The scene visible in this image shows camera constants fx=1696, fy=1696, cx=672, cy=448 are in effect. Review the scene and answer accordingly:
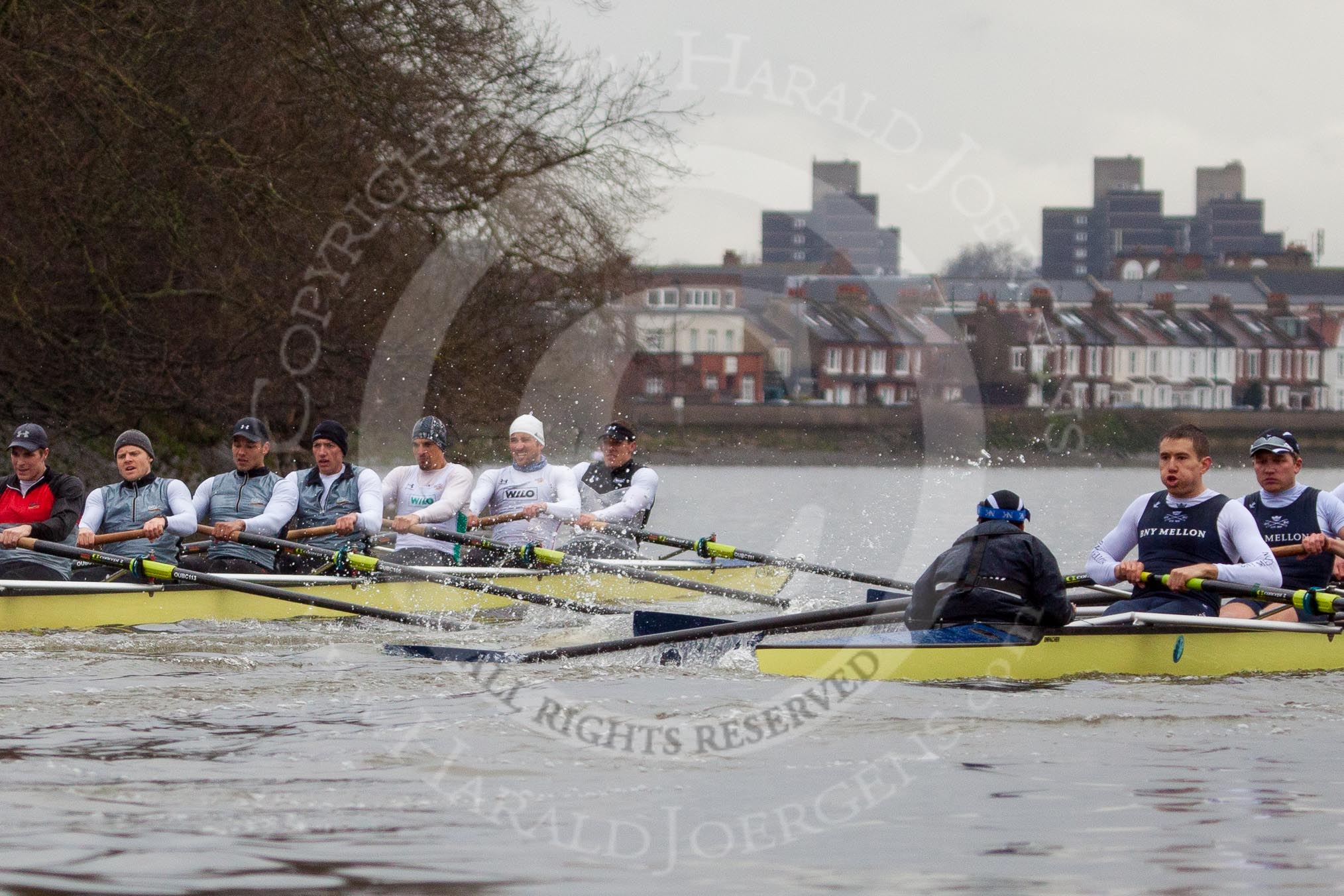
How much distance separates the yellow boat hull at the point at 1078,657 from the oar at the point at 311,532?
15.0ft

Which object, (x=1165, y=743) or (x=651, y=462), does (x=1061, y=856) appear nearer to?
(x=1165, y=743)

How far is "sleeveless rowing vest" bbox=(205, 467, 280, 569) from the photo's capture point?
1226 cm

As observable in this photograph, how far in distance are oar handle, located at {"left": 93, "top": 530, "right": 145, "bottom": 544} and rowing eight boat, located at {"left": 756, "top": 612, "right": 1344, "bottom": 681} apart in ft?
16.1

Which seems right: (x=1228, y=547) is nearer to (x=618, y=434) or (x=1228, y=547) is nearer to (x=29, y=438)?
(x=618, y=434)

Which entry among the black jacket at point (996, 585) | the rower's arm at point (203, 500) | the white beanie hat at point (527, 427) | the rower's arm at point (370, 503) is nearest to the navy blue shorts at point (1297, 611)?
the black jacket at point (996, 585)

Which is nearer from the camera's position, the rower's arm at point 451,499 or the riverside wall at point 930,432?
the rower's arm at point 451,499

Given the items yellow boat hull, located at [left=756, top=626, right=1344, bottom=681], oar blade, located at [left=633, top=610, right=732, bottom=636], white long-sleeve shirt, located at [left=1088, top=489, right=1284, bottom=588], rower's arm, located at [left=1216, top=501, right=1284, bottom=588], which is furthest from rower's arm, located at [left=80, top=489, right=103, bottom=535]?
rower's arm, located at [left=1216, top=501, right=1284, bottom=588]

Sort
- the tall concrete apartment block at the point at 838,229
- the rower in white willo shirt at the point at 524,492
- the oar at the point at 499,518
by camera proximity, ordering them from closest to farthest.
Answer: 1. the oar at the point at 499,518
2. the rower in white willo shirt at the point at 524,492
3. the tall concrete apartment block at the point at 838,229

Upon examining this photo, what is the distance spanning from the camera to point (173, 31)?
647 inches

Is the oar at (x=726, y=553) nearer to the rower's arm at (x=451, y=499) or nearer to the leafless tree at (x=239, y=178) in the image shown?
the rower's arm at (x=451, y=499)

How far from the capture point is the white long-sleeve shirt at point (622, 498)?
13.5m

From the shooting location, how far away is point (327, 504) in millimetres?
12445

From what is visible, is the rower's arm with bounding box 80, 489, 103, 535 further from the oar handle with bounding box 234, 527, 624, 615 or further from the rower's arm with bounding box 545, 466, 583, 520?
the rower's arm with bounding box 545, 466, 583, 520

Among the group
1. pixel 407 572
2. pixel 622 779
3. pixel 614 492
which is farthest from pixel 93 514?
pixel 622 779
